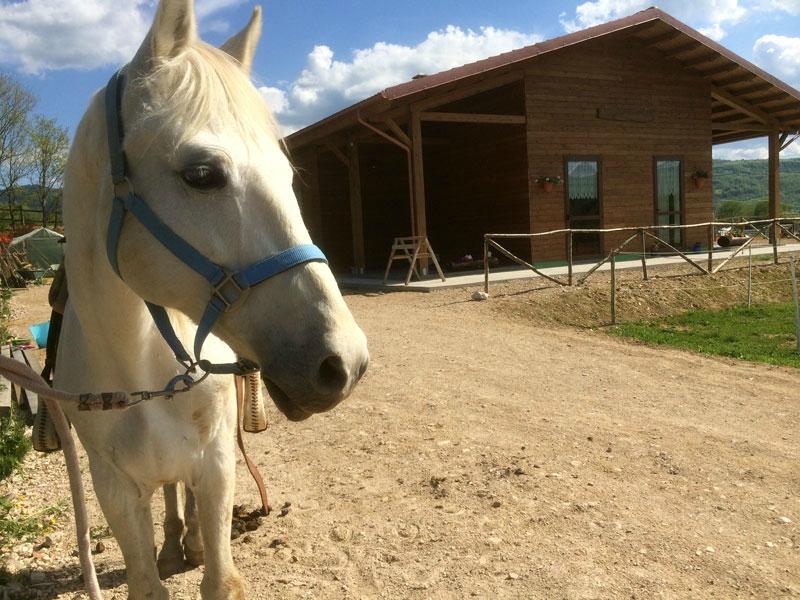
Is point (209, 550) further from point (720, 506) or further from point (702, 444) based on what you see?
point (702, 444)

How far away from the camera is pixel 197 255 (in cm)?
142

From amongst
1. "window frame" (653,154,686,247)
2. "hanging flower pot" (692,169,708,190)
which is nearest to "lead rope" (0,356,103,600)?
"window frame" (653,154,686,247)

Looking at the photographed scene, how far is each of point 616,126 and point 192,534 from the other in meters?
14.7

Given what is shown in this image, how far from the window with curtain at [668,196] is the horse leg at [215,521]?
51.4 ft

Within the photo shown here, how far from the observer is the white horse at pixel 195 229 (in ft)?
4.51

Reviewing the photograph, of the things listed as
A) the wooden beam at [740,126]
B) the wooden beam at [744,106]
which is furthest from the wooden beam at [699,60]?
the wooden beam at [740,126]

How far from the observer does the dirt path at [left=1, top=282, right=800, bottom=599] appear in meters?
2.66

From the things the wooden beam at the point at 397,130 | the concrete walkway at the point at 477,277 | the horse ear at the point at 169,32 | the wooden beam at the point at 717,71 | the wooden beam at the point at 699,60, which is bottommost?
the concrete walkway at the point at 477,277

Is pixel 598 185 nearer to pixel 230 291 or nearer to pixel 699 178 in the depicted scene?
pixel 699 178

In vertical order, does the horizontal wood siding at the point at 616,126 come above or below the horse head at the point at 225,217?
above

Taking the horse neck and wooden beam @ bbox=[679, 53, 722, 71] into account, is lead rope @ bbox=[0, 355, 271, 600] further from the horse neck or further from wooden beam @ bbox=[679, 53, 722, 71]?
wooden beam @ bbox=[679, 53, 722, 71]

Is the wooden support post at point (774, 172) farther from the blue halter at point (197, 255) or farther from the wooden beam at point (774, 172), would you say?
the blue halter at point (197, 255)

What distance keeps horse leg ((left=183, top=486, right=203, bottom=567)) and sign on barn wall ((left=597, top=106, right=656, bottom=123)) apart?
14.3 m

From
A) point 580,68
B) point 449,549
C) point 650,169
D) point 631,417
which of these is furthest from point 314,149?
point 449,549
